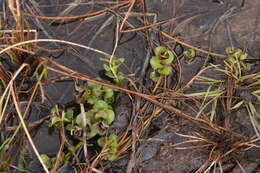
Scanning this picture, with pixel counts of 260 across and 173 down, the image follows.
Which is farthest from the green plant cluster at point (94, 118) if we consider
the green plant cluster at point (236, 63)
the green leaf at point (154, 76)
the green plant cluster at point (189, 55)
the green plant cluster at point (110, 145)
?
the green plant cluster at point (236, 63)

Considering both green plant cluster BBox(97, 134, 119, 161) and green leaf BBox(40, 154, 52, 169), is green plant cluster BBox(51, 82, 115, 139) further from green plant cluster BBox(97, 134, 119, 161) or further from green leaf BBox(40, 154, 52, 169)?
green leaf BBox(40, 154, 52, 169)

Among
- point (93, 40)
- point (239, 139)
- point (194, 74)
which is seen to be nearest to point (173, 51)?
point (194, 74)

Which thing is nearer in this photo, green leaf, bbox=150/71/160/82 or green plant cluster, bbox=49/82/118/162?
green plant cluster, bbox=49/82/118/162

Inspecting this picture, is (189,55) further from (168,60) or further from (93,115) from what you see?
(93,115)

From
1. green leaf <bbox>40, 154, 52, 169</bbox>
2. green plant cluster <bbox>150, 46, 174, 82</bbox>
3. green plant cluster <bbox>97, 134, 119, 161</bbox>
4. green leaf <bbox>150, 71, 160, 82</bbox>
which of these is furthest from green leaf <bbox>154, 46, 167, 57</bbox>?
green leaf <bbox>40, 154, 52, 169</bbox>

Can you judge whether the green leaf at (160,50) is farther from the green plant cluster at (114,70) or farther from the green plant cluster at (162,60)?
the green plant cluster at (114,70)

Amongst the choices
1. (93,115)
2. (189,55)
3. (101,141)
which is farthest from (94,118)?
(189,55)
